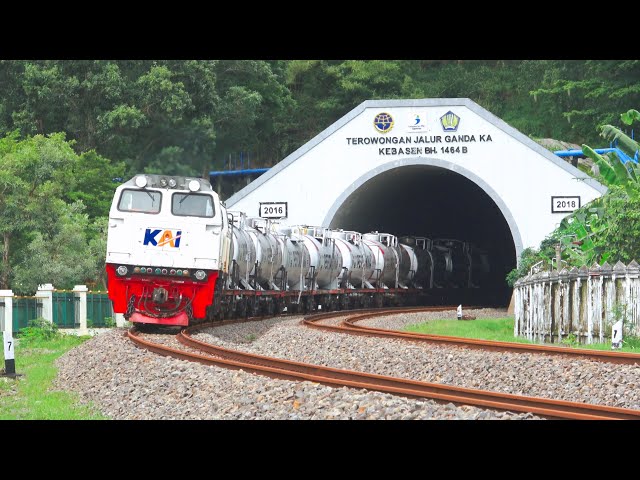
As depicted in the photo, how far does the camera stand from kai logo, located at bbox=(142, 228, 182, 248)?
22.7m

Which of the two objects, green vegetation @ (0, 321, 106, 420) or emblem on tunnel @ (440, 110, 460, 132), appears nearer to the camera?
green vegetation @ (0, 321, 106, 420)

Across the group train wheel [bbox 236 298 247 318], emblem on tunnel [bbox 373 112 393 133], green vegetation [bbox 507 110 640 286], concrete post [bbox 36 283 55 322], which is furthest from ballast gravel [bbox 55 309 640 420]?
emblem on tunnel [bbox 373 112 393 133]

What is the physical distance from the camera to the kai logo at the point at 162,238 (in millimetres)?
22672

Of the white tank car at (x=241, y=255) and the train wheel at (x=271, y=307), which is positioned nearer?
the white tank car at (x=241, y=255)

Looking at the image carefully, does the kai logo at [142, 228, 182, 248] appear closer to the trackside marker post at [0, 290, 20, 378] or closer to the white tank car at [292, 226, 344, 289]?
the trackside marker post at [0, 290, 20, 378]

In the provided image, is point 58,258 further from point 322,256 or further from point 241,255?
point 322,256

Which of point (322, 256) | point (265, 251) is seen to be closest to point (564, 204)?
point (322, 256)

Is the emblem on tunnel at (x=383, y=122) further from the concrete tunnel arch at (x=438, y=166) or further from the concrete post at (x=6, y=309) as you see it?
the concrete post at (x=6, y=309)

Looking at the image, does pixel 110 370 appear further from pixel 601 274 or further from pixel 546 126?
pixel 546 126

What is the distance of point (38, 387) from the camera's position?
628 inches

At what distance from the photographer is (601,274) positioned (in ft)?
66.7

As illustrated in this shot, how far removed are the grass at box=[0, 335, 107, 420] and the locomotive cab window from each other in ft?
12.2

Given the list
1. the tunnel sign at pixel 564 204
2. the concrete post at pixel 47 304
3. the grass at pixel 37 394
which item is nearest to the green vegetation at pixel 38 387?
the grass at pixel 37 394

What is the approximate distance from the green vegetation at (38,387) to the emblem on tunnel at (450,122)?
75.1ft
